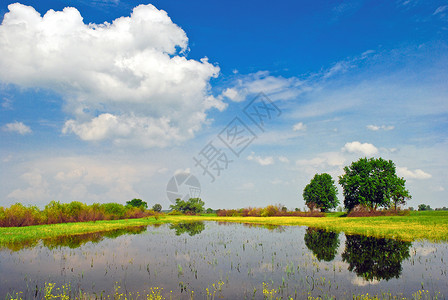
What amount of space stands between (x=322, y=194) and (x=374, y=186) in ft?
81.6

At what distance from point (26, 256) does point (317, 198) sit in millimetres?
80635

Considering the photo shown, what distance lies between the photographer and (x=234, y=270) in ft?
43.2

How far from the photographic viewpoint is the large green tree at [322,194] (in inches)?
3221

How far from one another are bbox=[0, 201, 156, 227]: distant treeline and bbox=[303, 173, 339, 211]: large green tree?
5863 centimetres

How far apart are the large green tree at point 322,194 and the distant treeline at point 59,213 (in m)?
58.6

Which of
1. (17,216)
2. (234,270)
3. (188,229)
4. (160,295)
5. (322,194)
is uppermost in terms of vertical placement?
(322,194)

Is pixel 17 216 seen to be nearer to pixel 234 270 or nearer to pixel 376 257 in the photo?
pixel 234 270

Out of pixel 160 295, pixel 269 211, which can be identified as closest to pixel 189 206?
pixel 269 211

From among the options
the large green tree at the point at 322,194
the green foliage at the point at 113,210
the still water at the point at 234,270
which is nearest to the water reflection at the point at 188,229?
the still water at the point at 234,270

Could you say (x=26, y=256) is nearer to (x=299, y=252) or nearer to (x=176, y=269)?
(x=176, y=269)

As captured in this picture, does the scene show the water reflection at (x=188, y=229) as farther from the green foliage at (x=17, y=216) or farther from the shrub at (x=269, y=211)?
the shrub at (x=269, y=211)

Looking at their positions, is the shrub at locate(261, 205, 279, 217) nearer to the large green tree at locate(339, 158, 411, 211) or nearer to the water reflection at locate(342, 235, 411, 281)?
the large green tree at locate(339, 158, 411, 211)

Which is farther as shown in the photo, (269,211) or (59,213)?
(269,211)

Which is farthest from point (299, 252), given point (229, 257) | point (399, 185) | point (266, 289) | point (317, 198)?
point (317, 198)
